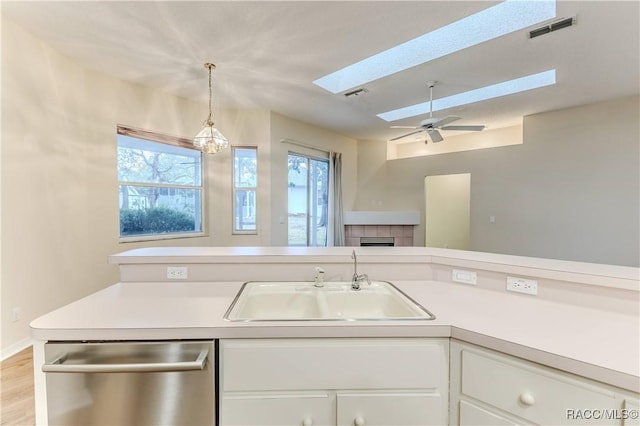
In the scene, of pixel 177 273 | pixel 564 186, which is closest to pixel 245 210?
pixel 177 273

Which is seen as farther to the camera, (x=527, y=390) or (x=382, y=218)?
(x=382, y=218)

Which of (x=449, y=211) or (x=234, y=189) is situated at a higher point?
(x=234, y=189)

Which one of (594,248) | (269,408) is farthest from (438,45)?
(594,248)

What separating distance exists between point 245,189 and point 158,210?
1.27 meters

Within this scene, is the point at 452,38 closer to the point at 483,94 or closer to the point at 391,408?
the point at 483,94

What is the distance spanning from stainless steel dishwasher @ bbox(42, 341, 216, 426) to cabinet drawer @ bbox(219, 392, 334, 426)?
0.06 m

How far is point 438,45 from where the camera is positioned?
271cm

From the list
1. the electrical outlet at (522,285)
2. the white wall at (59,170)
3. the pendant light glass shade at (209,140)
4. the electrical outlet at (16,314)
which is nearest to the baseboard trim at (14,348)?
the white wall at (59,170)

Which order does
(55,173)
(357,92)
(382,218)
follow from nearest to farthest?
(55,173), (357,92), (382,218)

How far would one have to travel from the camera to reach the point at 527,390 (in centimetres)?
86

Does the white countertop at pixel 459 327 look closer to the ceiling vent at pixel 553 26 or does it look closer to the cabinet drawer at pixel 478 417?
the cabinet drawer at pixel 478 417

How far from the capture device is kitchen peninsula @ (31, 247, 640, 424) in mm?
815

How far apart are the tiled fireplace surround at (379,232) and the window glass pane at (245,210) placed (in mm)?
2425

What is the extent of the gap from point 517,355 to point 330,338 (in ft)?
2.00
